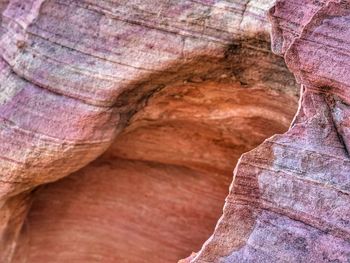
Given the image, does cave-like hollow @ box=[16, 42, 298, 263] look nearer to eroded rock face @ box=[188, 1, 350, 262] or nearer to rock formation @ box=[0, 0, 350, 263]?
rock formation @ box=[0, 0, 350, 263]

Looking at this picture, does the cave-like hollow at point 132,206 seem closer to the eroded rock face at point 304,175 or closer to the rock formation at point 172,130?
the rock formation at point 172,130

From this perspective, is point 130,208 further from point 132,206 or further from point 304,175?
point 304,175

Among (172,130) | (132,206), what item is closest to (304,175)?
(172,130)

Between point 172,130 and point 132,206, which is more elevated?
point 172,130

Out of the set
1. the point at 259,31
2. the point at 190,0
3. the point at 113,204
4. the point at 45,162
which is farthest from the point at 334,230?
the point at 113,204

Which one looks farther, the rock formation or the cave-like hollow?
the cave-like hollow

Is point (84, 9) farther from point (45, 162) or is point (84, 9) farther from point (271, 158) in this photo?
point (271, 158)

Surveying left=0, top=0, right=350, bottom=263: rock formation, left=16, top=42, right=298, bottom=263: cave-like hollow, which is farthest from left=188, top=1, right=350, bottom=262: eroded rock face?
left=16, top=42, right=298, bottom=263: cave-like hollow

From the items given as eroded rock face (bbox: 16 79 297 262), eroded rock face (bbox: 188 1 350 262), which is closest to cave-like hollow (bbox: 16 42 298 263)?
eroded rock face (bbox: 16 79 297 262)
